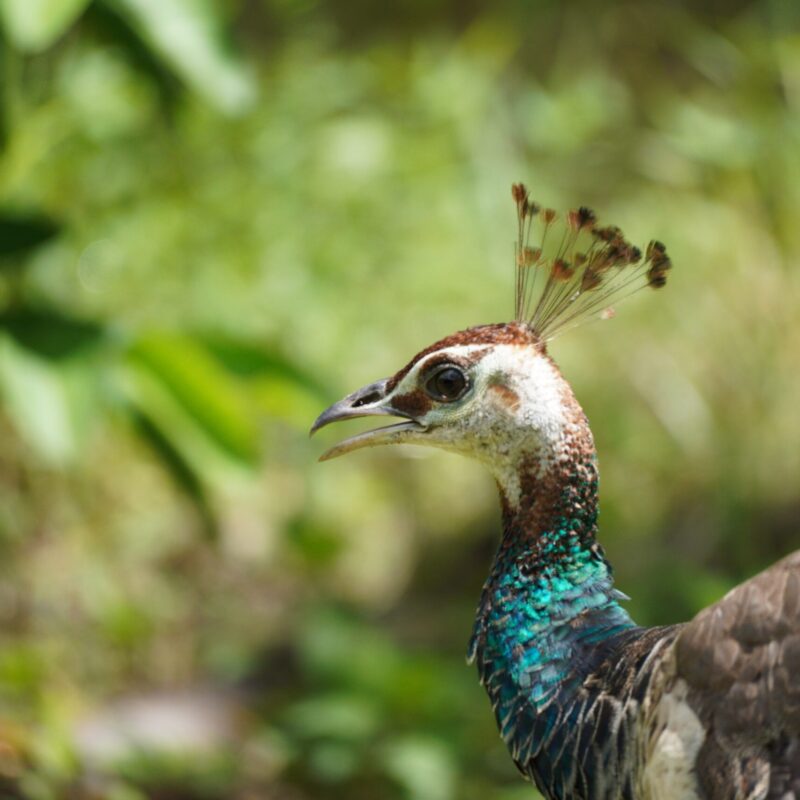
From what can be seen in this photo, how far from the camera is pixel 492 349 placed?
5.73 ft

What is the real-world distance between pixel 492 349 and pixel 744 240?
8.61 ft

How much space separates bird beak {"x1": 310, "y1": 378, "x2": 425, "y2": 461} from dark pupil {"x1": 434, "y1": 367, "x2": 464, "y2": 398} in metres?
0.06

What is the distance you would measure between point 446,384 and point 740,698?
1.82 ft

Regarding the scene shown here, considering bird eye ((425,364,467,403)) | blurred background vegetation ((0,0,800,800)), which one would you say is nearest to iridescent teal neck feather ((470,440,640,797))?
bird eye ((425,364,467,403))

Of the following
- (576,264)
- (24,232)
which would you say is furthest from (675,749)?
(24,232)

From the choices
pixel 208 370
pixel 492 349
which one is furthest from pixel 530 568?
pixel 208 370

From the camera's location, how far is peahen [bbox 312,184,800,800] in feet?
4.70

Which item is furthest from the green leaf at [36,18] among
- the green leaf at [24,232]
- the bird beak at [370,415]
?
the bird beak at [370,415]

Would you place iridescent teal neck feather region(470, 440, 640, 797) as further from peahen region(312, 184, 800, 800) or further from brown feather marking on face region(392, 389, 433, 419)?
brown feather marking on face region(392, 389, 433, 419)

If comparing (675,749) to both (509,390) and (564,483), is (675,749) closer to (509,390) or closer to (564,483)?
(564,483)

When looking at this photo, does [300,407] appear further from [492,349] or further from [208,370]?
[492,349]

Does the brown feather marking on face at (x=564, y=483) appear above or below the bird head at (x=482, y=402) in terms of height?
below

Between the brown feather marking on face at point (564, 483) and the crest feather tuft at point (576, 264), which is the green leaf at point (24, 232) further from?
the brown feather marking on face at point (564, 483)

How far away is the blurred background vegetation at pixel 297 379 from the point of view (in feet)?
8.63
